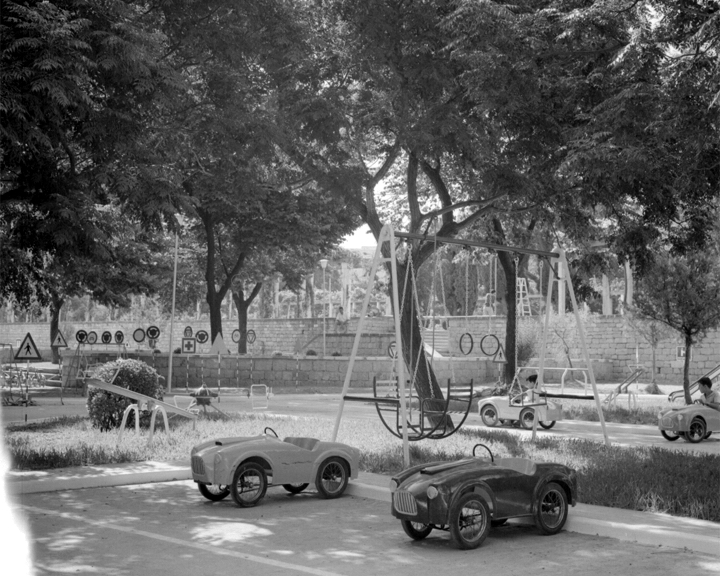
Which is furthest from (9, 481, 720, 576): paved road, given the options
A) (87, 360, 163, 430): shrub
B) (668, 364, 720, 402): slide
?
(668, 364, 720, 402): slide

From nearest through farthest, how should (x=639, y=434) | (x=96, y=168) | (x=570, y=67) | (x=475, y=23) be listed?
(x=96, y=168), (x=475, y=23), (x=570, y=67), (x=639, y=434)

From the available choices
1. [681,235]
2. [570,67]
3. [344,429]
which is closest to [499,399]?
[344,429]

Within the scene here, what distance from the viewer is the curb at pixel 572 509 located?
7500 millimetres

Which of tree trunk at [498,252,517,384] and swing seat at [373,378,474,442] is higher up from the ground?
tree trunk at [498,252,517,384]

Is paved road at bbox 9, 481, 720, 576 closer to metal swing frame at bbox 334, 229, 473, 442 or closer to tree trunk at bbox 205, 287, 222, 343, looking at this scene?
metal swing frame at bbox 334, 229, 473, 442

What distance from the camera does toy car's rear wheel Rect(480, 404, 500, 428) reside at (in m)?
20.2

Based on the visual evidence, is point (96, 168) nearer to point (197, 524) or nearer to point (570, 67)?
point (197, 524)

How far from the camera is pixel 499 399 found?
2019 centimetres

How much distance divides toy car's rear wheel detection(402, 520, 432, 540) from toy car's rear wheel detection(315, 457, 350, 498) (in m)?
2.20

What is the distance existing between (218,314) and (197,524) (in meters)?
25.6

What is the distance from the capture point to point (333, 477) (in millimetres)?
9961

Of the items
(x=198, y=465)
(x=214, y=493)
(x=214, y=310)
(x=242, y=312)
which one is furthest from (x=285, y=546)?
(x=242, y=312)

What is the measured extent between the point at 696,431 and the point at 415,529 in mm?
10617

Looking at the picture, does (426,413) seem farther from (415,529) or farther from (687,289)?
(687,289)
